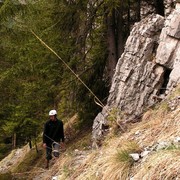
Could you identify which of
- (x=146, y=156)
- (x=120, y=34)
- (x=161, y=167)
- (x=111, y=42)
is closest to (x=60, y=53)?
(x=111, y=42)

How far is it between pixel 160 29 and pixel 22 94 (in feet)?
17.9

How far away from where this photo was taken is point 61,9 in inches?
503

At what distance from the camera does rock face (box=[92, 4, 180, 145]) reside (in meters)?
9.91

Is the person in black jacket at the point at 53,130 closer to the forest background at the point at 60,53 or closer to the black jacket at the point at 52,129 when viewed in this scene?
the black jacket at the point at 52,129

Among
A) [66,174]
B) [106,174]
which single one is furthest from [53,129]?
[106,174]

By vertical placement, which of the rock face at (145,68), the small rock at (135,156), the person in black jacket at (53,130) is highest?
the rock face at (145,68)

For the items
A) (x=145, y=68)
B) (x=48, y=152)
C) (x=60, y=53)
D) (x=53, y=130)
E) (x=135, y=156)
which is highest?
(x=60, y=53)

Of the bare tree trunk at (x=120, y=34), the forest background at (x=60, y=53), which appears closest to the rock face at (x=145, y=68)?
the forest background at (x=60, y=53)

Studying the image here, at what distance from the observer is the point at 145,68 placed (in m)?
10.4

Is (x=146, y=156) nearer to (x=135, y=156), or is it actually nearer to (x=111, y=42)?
(x=135, y=156)

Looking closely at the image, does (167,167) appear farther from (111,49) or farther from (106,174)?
(111,49)

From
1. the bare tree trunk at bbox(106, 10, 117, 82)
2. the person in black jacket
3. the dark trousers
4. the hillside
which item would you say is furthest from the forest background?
the hillside

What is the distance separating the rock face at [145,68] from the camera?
991 centimetres

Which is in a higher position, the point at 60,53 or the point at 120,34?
the point at 120,34
